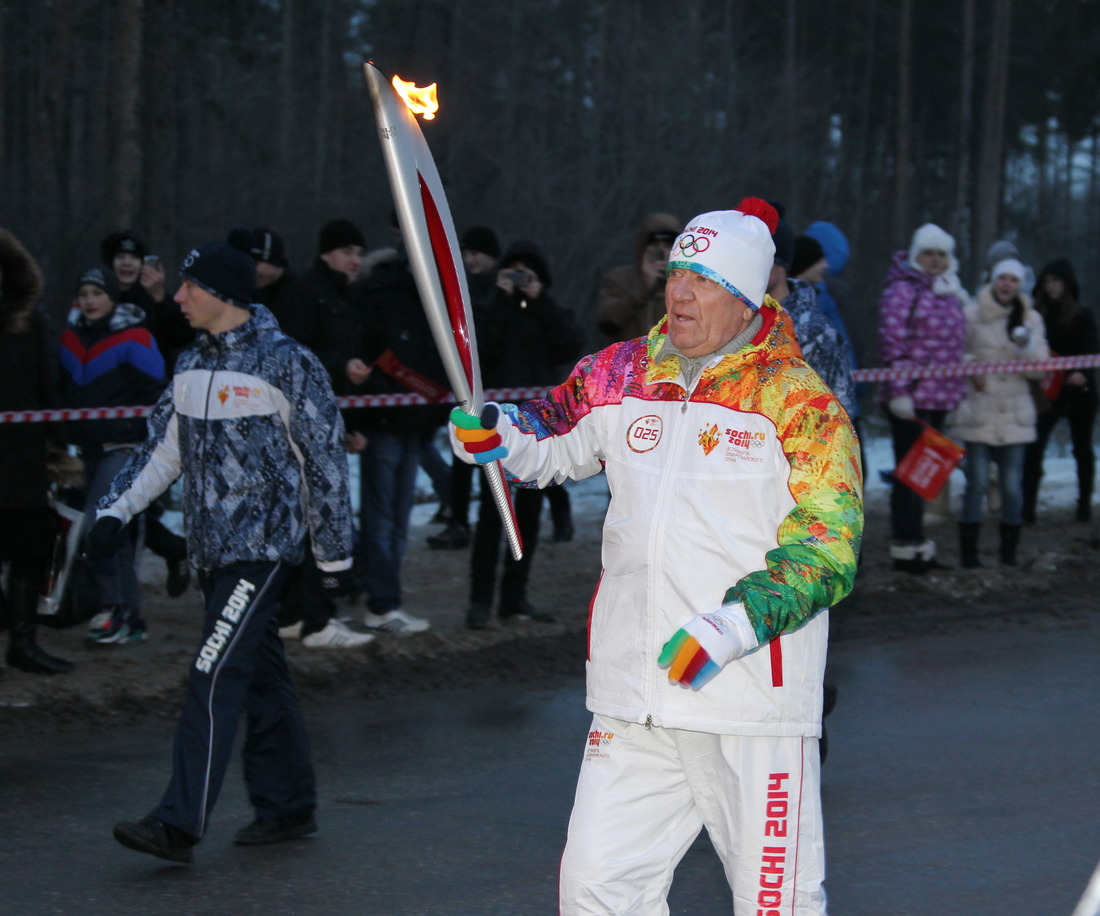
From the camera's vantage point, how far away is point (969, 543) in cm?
1013

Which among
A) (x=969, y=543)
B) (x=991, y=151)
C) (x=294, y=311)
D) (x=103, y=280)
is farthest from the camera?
(x=991, y=151)

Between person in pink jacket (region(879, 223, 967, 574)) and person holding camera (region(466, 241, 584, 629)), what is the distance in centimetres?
203

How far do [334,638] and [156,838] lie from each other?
315 cm

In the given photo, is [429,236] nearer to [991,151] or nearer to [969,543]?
[969,543]

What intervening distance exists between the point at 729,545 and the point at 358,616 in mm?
5569

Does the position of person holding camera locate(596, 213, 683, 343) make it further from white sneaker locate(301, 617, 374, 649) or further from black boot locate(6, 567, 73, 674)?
black boot locate(6, 567, 73, 674)

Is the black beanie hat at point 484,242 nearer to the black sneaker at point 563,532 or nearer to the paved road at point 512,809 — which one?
the black sneaker at point 563,532

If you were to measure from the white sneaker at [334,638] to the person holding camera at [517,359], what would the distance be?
2.08 ft

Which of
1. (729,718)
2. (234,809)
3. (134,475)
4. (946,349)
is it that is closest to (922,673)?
(946,349)

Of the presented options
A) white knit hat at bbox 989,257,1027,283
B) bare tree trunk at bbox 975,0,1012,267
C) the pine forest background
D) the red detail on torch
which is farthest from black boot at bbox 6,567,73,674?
bare tree trunk at bbox 975,0,1012,267

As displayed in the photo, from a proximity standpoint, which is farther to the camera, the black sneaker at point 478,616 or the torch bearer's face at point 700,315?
the black sneaker at point 478,616

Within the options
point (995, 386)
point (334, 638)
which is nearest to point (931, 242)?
point (995, 386)

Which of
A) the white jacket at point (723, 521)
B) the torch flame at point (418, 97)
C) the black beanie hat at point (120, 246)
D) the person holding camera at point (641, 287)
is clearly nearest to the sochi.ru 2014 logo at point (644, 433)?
the white jacket at point (723, 521)

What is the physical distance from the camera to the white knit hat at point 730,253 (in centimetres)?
348
